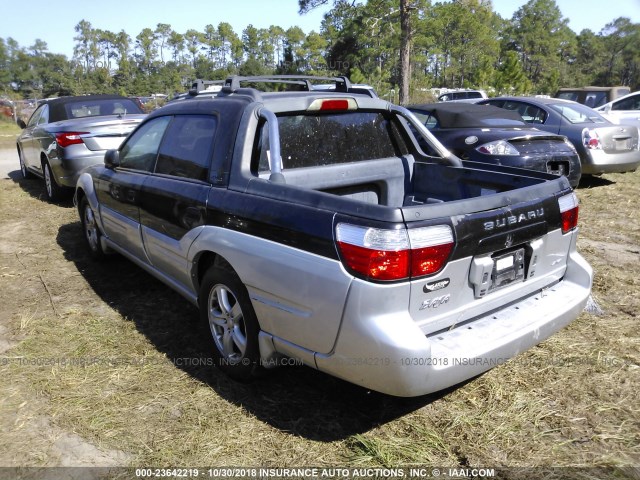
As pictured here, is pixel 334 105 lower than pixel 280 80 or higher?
lower

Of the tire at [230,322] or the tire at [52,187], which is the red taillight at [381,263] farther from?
the tire at [52,187]

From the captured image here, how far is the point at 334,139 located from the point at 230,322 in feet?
4.70

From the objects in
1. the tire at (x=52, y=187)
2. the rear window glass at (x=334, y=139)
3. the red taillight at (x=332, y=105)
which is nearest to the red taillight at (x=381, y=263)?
the rear window glass at (x=334, y=139)

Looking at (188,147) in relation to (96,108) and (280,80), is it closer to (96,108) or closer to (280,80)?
(280,80)

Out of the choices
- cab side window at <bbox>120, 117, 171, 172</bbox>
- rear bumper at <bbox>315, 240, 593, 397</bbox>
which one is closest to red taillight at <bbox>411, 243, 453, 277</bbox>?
rear bumper at <bbox>315, 240, 593, 397</bbox>

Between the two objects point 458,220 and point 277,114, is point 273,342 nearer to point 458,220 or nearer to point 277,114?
point 458,220

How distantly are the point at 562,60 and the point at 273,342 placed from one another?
104647mm

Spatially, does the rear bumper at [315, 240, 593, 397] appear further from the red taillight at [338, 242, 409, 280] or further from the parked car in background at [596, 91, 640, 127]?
the parked car in background at [596, 91, 640, 127]

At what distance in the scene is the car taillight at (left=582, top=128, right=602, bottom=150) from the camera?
8.98 m

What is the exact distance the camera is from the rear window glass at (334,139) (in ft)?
11.5

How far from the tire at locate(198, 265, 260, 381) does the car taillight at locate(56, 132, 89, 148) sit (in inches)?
205

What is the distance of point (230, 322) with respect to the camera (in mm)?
3260

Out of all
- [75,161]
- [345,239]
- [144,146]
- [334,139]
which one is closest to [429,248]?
[345,239]

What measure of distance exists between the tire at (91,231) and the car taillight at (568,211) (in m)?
4.21
